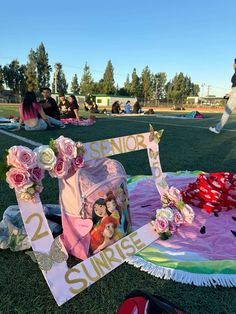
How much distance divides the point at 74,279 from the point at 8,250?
68cm

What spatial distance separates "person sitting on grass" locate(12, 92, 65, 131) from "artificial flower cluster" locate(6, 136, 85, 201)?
7.00m

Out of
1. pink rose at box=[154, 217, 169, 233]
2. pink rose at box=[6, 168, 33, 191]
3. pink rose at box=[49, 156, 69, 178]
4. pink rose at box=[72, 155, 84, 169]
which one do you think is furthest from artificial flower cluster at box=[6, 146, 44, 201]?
pink rose at box=[154, 217, 169, 233]

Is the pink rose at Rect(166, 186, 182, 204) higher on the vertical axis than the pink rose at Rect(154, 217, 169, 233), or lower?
higher

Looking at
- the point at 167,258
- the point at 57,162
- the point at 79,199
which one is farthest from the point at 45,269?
the point at 167,258

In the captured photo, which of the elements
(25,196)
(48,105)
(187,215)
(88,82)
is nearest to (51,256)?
(25,196)

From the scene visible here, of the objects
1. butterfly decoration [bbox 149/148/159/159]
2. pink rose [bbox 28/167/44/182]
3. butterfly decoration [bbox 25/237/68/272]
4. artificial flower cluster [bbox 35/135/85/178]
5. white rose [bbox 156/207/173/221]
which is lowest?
white rose [bbox 156/207/173/221]

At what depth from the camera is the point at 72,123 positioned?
470 inches

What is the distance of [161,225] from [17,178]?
1345mm

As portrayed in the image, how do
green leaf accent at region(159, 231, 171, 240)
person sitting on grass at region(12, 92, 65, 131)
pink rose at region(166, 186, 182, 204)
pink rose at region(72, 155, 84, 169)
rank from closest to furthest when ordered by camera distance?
1. pink rose at region(72, 155, 84, 169)
2. green leaf accent at region(159, 231, 171, 240)
3. pink rose at region(166, 186, 182, 204)
4. person sitting on grass at region(12, 92, 65, 131)

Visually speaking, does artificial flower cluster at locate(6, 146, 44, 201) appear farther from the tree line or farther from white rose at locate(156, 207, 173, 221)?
the tree line

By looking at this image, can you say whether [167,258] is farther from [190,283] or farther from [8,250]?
[8,250]

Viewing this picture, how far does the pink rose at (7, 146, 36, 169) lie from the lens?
1.82 meters

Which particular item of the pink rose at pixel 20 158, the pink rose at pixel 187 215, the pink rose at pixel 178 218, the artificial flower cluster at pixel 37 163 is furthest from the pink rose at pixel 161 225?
the pink rose at pixel 20 158

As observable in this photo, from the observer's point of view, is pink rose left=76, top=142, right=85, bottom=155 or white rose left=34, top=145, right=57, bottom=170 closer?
white rose left=34, top=145, right=57, bottom=170
